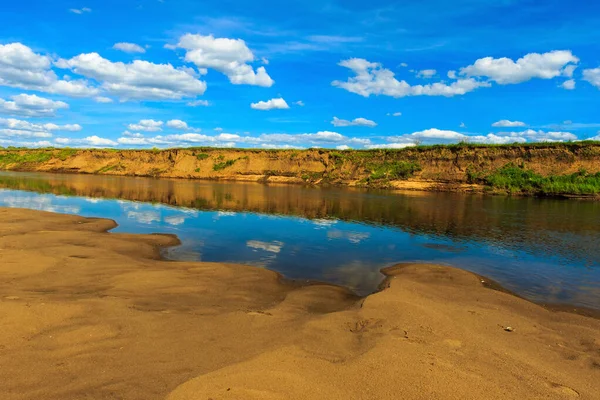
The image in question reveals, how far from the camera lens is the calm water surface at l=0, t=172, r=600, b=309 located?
1145 cm

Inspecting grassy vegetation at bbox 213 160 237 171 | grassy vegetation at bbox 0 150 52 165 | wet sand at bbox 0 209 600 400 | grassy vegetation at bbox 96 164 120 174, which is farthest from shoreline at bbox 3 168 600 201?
wet sand at bbox 0 209 600 400

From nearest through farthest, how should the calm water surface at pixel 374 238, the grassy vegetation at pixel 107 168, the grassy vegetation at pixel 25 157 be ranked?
the calm water surface at pixel 374 238 → the grassy vegetation at pixel 107 168 → the grassy vegetation at pixel 25 157

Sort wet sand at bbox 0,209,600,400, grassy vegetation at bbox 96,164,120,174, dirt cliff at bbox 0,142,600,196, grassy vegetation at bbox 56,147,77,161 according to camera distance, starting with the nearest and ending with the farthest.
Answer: wet sand at bbox 0,209,600,400, dirt cliff at bbox 0,142,600,196, grassy vegetation at bbox 96,164,120,174, grassy vegetation at bbox 56,147,77,161

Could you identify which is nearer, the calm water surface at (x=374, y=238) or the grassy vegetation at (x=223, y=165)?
the calm water surface at (x=374, y=238)

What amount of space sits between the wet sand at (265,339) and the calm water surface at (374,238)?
2345 mm

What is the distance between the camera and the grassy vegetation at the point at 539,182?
4134 cm

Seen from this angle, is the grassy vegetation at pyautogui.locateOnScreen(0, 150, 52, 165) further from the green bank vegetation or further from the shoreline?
the green bank vegetation

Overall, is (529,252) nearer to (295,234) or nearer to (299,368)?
(295,234)

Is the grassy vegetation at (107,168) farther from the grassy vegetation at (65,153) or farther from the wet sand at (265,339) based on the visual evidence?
the wet sand at (265,339)

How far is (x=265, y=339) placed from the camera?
5.53 meters

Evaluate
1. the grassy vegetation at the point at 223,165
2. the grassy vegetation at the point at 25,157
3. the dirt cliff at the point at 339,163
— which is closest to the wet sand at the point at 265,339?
the dirt cliff at the point at 339,163

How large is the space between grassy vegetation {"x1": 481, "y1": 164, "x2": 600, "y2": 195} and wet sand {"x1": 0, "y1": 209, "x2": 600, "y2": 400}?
4078 cm

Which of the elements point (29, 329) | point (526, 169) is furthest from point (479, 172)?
point (29, 329)

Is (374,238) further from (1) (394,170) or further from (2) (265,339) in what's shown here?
(1) (394,170)
